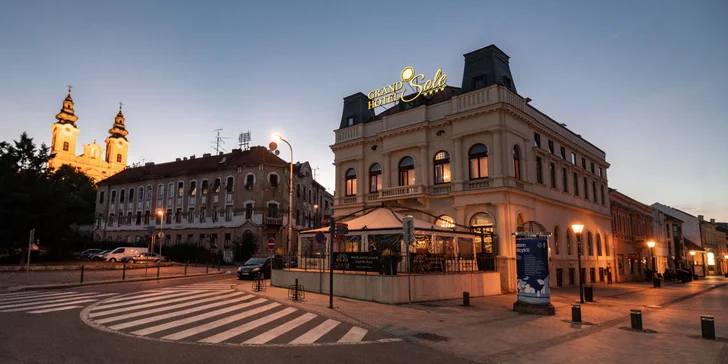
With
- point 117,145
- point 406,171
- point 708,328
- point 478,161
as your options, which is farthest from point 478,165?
point 117,145

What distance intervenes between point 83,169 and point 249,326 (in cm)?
11190

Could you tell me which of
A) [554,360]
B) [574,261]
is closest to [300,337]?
[554,360]

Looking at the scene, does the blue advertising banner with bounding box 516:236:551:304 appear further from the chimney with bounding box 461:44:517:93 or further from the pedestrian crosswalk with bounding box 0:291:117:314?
the pedestrian crosswalk with bounding box 0:291:117:314

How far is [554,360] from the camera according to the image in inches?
336

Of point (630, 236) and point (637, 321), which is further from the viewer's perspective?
point (630, 236)

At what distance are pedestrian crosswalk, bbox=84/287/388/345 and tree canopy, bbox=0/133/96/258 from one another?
1063 inches

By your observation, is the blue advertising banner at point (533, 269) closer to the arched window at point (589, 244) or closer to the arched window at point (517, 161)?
the arched window at point (517, 161)

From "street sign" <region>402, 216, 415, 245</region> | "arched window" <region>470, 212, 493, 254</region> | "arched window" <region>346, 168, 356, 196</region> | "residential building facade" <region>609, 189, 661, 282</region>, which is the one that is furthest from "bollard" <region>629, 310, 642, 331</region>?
"residential building facade" <region>609, 189, 661, 282</region>

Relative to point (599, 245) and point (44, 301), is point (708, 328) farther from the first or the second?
point (599, 245)

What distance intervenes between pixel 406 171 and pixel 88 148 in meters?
106

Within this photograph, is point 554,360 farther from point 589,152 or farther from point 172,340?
point 589,152

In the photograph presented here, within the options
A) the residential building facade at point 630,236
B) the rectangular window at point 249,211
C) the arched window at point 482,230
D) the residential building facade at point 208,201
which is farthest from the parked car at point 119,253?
the residential building facade at point 630,236

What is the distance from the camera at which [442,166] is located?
92.1 feet

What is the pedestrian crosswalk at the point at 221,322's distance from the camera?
9.88 m
